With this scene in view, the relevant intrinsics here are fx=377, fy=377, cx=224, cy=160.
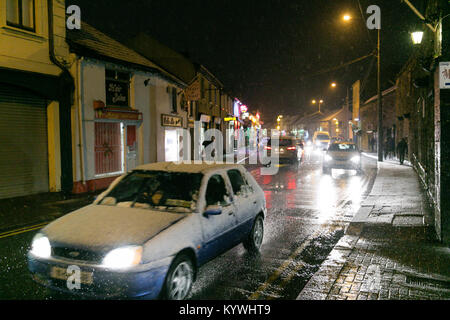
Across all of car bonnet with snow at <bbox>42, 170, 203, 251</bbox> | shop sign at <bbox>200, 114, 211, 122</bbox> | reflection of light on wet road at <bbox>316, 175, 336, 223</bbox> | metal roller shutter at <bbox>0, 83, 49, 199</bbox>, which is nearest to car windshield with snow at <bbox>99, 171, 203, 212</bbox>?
car bonnet with snow at <bbox>42, 170, 203, 251</bbox>

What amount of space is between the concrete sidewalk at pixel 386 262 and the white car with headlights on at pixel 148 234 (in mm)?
1421

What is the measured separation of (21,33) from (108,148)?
5.31 meters

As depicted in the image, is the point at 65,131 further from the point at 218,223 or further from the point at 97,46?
the point at 218,223

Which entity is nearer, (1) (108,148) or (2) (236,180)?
(2) (236,180)

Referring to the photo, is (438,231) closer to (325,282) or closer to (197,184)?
(325,282)

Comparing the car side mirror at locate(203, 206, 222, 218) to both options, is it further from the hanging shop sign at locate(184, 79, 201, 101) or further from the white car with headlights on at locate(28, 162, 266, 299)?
the hanging shop sign at locate(184, 79, 201, 101)

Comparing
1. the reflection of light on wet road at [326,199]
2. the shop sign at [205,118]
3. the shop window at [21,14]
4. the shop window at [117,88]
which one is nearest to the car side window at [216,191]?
the reflection of light on wet road at [326,199]

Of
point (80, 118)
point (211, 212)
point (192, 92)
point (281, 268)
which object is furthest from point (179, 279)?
point (192, 92)

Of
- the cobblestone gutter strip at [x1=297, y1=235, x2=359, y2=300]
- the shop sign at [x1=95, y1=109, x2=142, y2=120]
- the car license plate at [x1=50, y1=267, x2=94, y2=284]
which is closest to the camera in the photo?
the car license plate at [x1=50, y1=267, x2=94, y2=284]

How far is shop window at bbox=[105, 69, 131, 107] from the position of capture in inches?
614

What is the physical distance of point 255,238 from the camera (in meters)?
6.56

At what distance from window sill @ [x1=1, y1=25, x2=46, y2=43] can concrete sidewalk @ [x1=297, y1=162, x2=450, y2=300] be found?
36.5ft

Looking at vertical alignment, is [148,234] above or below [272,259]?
above

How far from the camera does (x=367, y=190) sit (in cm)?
1419
